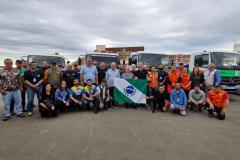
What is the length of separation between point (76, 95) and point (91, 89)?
62 centimetres

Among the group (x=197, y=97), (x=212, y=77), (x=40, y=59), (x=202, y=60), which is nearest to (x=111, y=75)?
(x=197, y=97)

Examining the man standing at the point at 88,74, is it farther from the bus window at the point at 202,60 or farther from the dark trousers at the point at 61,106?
the bus window at the point at 202,60

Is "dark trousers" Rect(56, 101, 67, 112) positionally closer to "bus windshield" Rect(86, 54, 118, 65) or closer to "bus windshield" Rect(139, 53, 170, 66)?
"bus windshield" Rect(86, 54, 118, 65)

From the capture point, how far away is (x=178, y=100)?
26.9ft

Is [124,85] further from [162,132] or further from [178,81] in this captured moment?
[162,132]

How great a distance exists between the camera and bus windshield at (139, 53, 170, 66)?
43.5ft

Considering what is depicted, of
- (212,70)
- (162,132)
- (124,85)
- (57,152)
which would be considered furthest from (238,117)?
(57,152)

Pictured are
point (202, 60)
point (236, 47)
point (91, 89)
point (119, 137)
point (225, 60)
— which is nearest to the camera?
point (119, 137)

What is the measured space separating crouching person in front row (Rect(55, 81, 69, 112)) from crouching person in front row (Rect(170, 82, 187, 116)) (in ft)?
13.3

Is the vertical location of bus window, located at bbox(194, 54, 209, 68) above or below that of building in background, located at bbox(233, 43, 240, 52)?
below

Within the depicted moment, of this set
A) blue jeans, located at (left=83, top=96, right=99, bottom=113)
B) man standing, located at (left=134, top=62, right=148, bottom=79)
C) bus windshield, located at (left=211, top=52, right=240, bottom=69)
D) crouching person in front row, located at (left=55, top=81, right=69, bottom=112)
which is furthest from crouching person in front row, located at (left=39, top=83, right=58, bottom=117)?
bus windshield, located at (left=211, top=52, right=240, bottom=69)

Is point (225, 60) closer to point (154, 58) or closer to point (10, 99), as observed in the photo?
point (154, 58)

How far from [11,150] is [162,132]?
359 cm

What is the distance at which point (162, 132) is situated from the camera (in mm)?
5625
